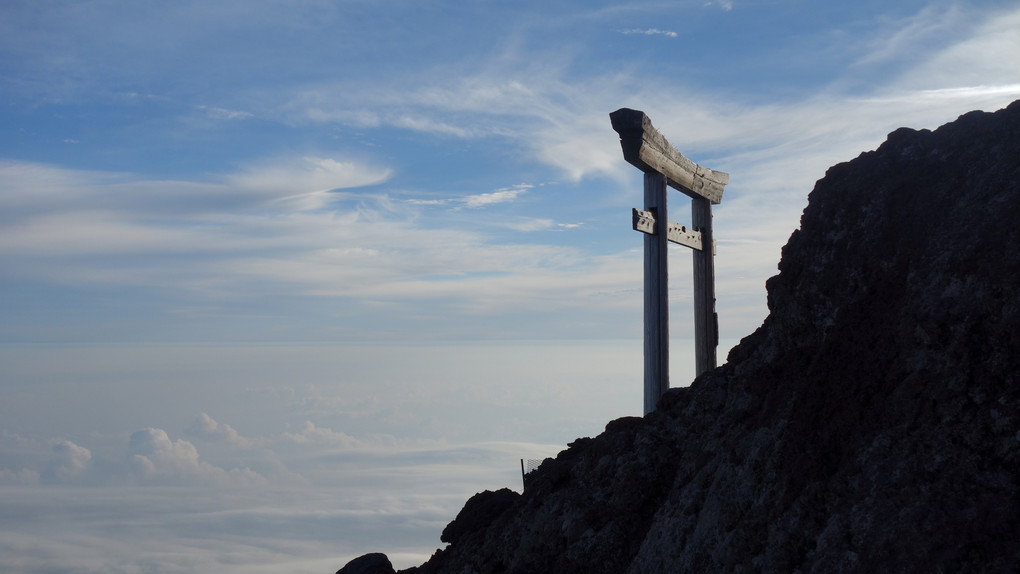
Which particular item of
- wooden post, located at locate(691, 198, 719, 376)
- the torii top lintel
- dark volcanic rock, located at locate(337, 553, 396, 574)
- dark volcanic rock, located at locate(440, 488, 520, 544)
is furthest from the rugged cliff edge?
wooden post, located at locate(691, 198, 719, 376)

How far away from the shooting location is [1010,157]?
4.26 meters

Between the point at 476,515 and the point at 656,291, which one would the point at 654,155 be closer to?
the point at 656,291

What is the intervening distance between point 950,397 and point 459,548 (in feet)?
12.9

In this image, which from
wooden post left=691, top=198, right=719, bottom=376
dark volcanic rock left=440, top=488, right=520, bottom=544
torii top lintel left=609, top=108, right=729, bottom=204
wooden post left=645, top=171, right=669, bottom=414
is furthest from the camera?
wooden post left=691, top=198, right=719, bottom=376

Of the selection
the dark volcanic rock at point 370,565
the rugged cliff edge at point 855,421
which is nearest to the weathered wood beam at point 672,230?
the rugged cliff edge at point 855,421

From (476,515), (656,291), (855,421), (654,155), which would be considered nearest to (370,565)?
(476,515)

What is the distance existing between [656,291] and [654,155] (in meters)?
1.59

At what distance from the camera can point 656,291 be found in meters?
9.23

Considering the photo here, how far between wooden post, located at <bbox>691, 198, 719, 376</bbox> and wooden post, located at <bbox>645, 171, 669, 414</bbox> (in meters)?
1.79

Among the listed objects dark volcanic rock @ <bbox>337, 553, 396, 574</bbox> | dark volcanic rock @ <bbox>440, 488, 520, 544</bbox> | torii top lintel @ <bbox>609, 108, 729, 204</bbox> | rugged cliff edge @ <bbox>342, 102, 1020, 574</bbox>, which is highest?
torii top lintel @ <bbox>609, 108, 729, 204</bbox>

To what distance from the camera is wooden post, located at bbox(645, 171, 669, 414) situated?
9.20m

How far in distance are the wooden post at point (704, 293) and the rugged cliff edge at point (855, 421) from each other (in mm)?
5231

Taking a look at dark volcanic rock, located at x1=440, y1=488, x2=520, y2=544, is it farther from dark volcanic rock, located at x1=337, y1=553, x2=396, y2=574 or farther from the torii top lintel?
the torii top lintel

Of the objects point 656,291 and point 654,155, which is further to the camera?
point 656,291
